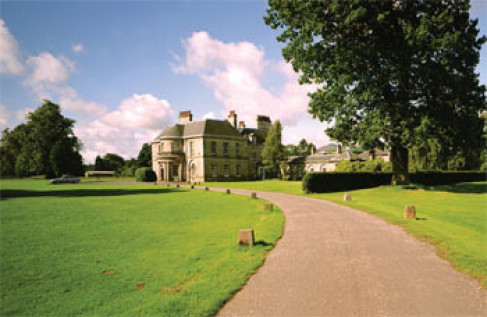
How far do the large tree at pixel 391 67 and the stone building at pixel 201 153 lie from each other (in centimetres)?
3200

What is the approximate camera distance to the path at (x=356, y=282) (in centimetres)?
488

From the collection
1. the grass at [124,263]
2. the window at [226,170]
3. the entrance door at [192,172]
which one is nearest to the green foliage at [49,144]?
the entrance door at [192,172]

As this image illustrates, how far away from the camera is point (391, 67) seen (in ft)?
76.7

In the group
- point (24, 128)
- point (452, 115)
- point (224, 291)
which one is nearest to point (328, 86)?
point (452, 115)

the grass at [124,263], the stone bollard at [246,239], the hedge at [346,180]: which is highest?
the hedge at [346,180]

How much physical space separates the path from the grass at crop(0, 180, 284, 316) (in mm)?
611

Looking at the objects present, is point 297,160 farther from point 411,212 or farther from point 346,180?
point 411,212

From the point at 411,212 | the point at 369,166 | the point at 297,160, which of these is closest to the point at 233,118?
the point at 297,160

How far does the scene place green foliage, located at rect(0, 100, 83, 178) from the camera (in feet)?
200

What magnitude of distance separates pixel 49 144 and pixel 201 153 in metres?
34.4

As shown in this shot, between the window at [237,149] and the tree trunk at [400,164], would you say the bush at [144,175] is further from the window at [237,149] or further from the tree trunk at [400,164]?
the tree trunk at [400,164]

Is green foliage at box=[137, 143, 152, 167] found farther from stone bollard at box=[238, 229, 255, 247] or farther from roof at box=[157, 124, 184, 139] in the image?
stone bollard at box=[238, 229, 255, 247]

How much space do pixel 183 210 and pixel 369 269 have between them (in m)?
11.9

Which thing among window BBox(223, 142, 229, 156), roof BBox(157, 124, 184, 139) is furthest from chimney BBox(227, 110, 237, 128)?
roof BBox(157, 124, 184, 139)
